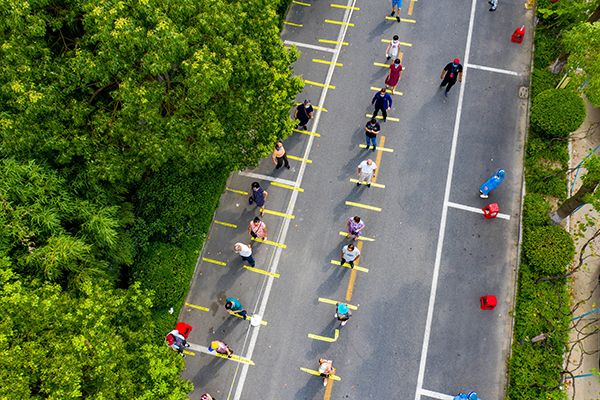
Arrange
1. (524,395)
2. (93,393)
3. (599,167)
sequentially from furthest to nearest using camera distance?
(524,395), (599,167), (93,393)

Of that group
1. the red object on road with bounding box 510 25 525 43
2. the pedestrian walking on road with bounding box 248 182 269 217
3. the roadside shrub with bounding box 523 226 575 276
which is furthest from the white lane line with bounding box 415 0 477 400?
the pedestrian walking on road with bounding box 248 182 269 217

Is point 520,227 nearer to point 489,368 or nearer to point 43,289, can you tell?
point 489,368

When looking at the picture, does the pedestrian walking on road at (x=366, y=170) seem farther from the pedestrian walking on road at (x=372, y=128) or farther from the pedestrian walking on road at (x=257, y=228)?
the pedestrian walking on road at (x=257, y=228)

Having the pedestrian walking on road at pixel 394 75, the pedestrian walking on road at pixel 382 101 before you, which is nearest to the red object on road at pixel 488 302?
the pedestrian walking on road at pixel 382 101

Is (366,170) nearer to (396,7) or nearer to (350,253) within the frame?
(350,253)

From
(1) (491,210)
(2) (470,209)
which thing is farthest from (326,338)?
(1) (491,210)

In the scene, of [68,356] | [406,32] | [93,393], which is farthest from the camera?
[406,32]

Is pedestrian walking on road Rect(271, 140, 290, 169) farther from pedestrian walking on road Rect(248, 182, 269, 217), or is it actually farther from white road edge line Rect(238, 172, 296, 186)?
pedestrian walking on road Rect(248, 182, 269, 217)

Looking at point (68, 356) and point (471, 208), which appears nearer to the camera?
point (68, 356)

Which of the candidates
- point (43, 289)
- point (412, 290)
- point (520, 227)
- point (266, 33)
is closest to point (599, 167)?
point (520, 227)
